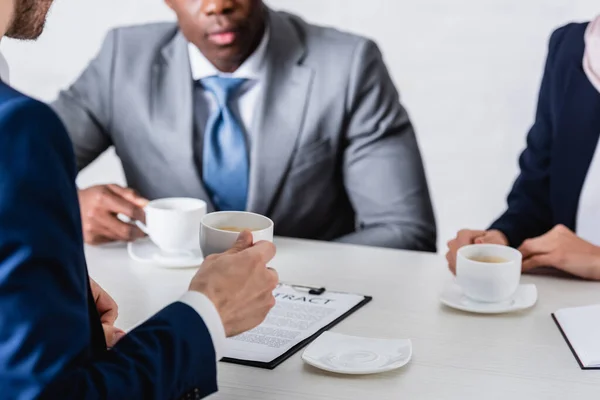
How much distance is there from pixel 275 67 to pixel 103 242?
0.66 meters

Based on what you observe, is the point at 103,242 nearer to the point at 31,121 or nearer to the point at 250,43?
the point at 250,43

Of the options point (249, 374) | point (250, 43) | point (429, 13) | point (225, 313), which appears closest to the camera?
point (225, 313)

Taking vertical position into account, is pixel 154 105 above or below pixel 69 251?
below

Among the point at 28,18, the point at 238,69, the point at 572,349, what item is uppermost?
the point at 28,18

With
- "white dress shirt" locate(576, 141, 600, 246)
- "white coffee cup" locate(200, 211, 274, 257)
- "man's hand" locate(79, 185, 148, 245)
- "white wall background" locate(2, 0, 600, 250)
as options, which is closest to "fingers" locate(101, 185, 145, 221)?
"man's hand" locate(79, 185, 148, 245)

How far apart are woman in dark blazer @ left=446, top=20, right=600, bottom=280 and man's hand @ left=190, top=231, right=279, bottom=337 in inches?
35.7

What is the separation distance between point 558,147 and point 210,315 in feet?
4.07

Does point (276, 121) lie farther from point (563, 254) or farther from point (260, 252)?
point (260, 252)

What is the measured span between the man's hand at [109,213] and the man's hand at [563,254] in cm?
72

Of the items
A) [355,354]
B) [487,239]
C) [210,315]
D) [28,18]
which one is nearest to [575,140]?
[487,239]

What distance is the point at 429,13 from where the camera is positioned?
3268 mm

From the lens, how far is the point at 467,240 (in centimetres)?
169

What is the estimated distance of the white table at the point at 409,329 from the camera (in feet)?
3.76

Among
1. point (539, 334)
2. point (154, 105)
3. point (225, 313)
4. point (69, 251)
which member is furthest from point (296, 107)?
point (69, 251)
